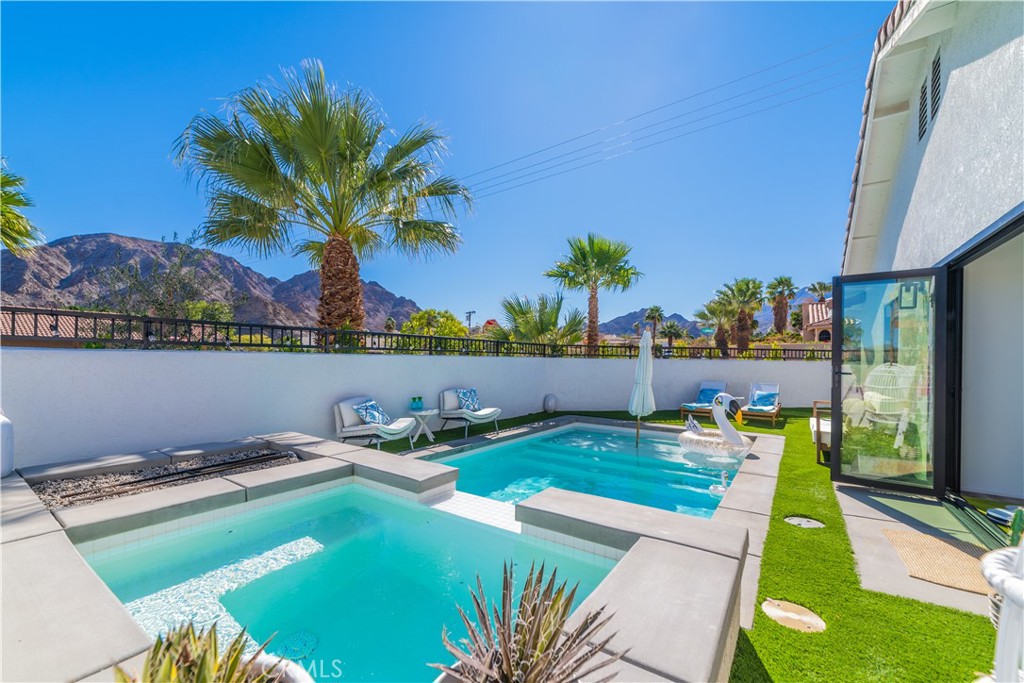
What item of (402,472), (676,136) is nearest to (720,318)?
(676,136)

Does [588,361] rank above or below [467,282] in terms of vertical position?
below

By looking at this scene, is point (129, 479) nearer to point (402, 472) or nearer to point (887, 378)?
point (402, 472)

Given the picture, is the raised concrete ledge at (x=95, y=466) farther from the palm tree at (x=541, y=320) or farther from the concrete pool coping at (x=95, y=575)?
the palm tree at (x=541, y=320)

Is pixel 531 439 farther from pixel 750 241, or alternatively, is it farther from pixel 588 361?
pixel 750 241

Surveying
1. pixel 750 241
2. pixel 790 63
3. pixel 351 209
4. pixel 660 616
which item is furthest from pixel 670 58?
pixel 750 241

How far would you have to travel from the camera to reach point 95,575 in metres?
2.55

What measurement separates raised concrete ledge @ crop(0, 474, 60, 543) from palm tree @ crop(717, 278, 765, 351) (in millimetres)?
23913

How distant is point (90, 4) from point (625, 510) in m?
12.4

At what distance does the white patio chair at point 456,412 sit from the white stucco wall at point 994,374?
24.4 ft

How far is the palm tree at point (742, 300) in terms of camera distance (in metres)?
22.0

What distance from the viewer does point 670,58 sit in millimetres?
9859

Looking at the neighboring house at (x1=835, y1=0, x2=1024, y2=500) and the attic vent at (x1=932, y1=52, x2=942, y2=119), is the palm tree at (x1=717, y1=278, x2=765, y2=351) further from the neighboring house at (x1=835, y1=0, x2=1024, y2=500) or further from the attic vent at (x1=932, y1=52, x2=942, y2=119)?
the attic vent at (x1=932, y1=52, x2=942, y2=119)

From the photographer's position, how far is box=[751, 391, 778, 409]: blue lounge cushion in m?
11.7

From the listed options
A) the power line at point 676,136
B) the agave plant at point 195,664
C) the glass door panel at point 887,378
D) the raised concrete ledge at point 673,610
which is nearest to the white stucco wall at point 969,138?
the glass door panel at point 887,378
